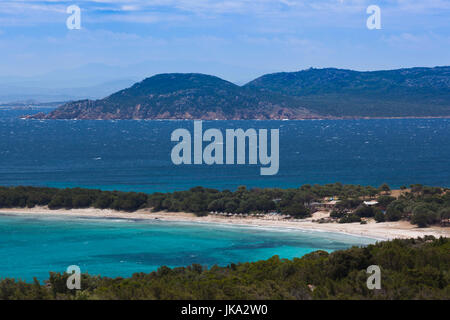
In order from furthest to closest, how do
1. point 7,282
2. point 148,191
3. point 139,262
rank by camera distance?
point 148,191 < point 139,262 < point 7,282

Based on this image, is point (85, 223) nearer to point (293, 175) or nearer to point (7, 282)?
point (7, 282)

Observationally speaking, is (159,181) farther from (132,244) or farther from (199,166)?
(132,244)

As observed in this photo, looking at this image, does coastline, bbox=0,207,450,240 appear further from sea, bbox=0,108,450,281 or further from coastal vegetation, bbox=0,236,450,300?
coastal vegetation, bbox=0,236,450,300

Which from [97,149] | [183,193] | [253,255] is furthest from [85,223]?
[97,149]

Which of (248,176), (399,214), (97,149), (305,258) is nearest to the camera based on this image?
(305,258)

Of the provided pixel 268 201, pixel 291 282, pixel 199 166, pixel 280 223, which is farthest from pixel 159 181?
pixel 291 282
